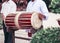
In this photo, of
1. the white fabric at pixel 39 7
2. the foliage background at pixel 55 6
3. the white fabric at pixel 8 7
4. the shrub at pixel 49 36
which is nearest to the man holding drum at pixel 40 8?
the white fabric at pixel 39 7

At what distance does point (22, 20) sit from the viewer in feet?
10.5

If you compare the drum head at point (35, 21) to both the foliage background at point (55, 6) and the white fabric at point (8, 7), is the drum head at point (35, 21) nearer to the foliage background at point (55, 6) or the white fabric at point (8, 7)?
the white fabric at point (8, 7)

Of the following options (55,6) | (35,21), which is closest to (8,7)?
(35,21)

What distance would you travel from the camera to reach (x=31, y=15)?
318 centimetres

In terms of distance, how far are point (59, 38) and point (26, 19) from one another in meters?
0.79

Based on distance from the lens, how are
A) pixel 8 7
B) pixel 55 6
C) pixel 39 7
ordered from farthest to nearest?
pixel 8 7, pixel 39 7, pixel 55 6

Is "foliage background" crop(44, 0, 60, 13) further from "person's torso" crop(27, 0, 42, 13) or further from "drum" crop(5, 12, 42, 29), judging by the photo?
"person's torso" crop(27, 0, 42, 13)

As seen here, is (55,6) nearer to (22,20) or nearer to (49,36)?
(49,36)

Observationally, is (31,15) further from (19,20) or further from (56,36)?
(56,36)

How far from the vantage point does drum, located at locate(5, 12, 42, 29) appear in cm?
319

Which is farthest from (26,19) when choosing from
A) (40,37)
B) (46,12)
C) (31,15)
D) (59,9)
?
(59,9)

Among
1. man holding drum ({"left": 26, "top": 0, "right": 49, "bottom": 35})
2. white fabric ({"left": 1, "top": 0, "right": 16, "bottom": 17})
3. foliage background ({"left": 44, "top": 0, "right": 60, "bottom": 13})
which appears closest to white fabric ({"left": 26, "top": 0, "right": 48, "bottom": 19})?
man holding drum ({"left": 26, "top": 0, "right": 49, "bottom": 35})

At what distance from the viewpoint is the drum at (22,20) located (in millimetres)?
3186

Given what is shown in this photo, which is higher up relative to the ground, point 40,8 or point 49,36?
point 40,8
